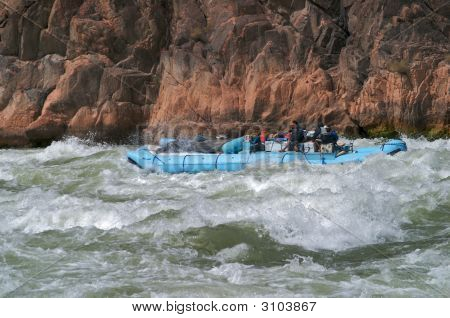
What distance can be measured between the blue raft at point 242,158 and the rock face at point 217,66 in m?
4.13

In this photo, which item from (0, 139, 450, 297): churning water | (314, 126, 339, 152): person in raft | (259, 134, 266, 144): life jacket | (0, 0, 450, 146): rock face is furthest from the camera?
(0, 0, 450, 146): rock face

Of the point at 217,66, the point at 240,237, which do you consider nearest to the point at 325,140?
the point at 240,237

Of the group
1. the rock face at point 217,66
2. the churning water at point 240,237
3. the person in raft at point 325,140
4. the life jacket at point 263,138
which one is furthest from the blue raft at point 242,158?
the rock face at point 217,66

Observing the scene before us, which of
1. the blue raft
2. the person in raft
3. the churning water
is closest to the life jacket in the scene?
the blue raft

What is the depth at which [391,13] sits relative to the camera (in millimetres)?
16266

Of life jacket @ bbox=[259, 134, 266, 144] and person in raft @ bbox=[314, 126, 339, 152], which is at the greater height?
person in raft @ bbox=[314, 126, 339, 152]

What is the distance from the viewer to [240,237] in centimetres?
700

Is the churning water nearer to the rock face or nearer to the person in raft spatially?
the person in raft

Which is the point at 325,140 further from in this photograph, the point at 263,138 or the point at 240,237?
the point at 240,237

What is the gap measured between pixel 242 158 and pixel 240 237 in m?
4.88

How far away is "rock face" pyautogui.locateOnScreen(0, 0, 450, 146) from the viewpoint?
52.0ft

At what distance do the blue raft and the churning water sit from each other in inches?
37.6

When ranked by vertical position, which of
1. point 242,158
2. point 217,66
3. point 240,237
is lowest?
point 242,158

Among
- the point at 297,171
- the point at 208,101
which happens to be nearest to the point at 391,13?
the point at 208,101
